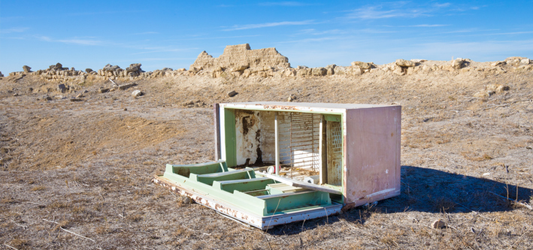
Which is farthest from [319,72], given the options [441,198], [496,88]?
[441,198]

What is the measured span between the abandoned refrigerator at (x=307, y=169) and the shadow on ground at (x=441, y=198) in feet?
0.40

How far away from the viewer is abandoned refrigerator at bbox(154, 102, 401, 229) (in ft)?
14.9

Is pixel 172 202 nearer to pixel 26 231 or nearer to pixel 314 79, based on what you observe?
pixel 26 231

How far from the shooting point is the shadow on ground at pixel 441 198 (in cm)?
462

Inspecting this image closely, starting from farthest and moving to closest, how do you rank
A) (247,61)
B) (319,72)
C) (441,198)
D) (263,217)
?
(247,61) → (319,72) → (441,198) → (263,217)

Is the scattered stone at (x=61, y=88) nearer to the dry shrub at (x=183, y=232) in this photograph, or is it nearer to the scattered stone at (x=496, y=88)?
the dry shrub at (x=183, y=232)

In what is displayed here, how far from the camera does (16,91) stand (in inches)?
927

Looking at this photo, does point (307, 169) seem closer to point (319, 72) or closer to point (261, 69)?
point (319, 72)

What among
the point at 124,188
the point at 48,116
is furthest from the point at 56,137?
the point at 124,188

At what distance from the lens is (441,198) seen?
527 centimetres

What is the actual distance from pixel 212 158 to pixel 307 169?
8.62ft

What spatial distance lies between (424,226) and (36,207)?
519cm

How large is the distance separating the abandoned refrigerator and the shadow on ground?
12 centimetres

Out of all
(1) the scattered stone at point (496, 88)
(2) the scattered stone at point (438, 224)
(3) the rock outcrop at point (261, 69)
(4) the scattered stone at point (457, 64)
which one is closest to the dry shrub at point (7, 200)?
(2) the scattered stone at point (438, 224)
